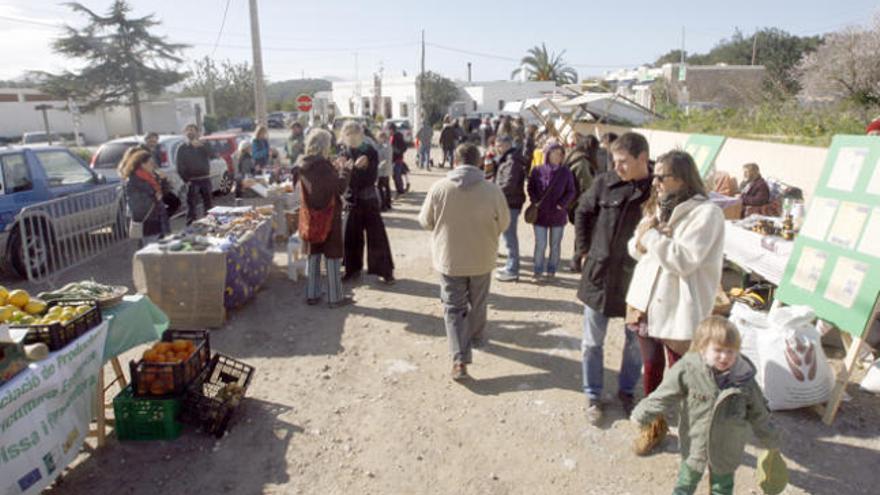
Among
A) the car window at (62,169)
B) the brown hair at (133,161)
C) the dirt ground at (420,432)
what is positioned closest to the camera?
the dirt ground at (420,432)

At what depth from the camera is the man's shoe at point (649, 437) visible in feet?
12.1

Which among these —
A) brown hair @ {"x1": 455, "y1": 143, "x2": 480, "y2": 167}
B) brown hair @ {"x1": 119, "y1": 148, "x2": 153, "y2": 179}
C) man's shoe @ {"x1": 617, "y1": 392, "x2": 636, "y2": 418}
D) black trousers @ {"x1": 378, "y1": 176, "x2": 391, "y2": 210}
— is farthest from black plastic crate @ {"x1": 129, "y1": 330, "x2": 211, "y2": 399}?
black trousers @ {"x1": 378, "y1": 176, "x2": 391, "y2": 210}

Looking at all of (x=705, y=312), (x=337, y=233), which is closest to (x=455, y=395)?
(x=705, y=312)

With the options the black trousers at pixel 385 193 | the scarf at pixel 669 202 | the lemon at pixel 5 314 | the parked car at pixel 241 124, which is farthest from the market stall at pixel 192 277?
the parked car at pixel 241 124

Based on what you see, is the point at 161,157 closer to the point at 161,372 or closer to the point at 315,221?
the point at 315,221

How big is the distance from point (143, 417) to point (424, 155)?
629 inches

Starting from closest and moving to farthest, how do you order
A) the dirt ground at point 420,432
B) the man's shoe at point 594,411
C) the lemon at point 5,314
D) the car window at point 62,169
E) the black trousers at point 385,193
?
the lemon at point 5,314 < the dirt ground at point 420,432 < the man's shoe at point 594,411 < the car window at point 62,169 < the black trousers at point 385,193

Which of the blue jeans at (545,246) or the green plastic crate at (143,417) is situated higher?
the blue jeans at (545,246)

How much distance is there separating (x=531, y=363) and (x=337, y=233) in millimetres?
2573

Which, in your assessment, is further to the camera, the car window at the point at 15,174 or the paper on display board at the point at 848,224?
the car window at the point at 15,174

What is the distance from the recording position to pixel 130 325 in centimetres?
405

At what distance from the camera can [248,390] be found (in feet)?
15.3

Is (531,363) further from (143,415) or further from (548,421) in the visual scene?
(143,415)

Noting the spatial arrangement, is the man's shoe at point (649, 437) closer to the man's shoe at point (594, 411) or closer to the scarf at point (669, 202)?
the man's shoe at point (594, 411)
